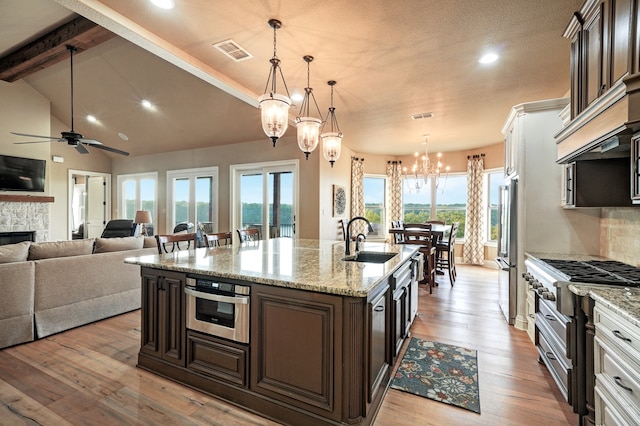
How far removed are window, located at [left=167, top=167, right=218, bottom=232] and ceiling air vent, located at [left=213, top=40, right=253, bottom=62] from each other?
14.0 ft

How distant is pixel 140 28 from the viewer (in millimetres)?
2686

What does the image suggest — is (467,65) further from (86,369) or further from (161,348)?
(86,369)

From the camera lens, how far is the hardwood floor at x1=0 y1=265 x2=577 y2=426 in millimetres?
1847

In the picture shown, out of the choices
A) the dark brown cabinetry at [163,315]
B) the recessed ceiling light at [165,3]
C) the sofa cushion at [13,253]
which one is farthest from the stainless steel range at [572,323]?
the sofa cushion at [13,253]

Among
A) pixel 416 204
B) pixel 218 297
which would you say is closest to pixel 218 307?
pixel 218 297

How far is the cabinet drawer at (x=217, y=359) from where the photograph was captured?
1.93m

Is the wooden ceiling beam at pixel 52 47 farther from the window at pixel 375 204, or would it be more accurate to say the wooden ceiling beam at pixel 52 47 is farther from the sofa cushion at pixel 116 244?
the window at pixel 375 204

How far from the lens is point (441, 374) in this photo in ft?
7.80

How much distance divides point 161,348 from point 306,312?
1366mm

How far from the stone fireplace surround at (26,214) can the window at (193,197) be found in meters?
2.47

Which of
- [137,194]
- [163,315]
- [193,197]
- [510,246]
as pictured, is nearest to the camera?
[163,315]

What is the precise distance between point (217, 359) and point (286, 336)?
64cm

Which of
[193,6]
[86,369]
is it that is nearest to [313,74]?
[193,6]

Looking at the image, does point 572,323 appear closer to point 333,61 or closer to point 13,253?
point 333,61
